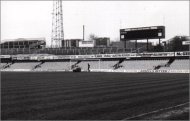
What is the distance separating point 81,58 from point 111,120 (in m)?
65.7

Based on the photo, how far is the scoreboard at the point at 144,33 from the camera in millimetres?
71000

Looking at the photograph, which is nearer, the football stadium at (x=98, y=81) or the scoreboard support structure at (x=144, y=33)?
the football stadium at (x=98, y=81)

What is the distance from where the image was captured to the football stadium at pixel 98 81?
13703mm

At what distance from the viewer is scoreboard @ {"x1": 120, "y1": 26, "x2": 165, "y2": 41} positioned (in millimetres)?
71000

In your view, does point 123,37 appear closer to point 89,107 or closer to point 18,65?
point 18,65

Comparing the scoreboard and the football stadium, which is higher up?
the scoreboard

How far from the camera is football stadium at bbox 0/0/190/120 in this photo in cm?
1370

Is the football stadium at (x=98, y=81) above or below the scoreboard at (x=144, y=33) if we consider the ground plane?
below

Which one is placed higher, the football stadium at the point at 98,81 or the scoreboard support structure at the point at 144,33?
the scoreboard support structure at the point at 144,33

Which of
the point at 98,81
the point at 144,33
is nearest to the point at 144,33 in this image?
the point at 144,33

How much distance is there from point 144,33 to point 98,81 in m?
40.9

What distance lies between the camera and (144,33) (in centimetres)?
7275

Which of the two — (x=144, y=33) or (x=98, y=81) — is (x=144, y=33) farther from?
(x=98, y=81)

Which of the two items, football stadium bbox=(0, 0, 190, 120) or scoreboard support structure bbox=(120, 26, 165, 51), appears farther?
scoreboard support structure bbox=(120, 26, 165, 51)
